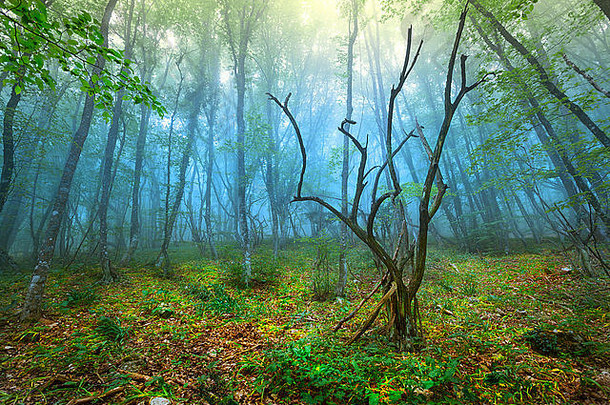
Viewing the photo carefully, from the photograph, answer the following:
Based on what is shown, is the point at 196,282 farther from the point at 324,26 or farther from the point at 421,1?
the point at 324,26

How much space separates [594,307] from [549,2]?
19.1m

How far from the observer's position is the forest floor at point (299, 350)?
7.20 feet

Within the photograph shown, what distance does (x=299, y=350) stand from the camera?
9.21 ft

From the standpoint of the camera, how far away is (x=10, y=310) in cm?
451

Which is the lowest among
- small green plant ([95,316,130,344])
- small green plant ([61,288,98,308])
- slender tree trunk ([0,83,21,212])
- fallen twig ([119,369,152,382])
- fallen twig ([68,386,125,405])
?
fallen twig ([119,369,152,382])

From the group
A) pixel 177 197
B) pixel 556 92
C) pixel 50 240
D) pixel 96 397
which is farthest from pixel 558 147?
pixel 177 197

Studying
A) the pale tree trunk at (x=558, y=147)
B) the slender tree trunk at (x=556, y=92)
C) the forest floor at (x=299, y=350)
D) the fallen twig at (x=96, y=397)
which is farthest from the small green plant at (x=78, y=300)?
the slender tree trunk at (x=556, y=92)

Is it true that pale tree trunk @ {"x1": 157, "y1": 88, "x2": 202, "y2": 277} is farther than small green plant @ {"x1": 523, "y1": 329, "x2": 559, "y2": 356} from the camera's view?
Yes

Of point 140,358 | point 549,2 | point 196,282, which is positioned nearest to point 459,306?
point 140,358

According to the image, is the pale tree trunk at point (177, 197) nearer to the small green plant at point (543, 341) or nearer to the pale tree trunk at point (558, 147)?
the small green plant at point (543, 341)

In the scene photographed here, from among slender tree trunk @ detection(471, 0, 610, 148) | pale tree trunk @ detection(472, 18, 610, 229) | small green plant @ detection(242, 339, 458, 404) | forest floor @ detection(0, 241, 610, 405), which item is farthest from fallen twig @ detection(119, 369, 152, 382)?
slender tree trunk @ detection(471, 0, 610, 148)

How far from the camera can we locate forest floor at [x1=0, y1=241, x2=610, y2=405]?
2193 millimetres

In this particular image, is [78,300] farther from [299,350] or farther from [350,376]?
[350,376]

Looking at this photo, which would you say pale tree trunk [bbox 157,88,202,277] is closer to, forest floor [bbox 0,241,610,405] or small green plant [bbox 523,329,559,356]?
forest floor [bbox 0,241,610,405]
